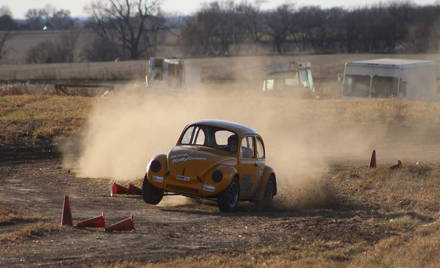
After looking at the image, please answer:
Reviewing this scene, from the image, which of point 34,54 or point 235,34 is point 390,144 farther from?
point 34,54

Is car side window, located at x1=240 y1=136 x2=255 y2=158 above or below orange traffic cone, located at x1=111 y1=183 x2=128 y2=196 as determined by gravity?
above

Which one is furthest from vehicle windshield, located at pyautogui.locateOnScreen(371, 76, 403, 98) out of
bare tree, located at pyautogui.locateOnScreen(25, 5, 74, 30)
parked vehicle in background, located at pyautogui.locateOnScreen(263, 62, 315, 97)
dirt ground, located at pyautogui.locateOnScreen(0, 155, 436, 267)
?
bare tree, located at pyautogui.locateOnScreen(25, 5, 74, 30)

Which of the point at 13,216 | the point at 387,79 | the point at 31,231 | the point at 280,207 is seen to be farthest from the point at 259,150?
the point at 387,79

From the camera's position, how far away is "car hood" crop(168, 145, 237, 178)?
15.0 metres

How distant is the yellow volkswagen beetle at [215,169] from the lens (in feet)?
49.1

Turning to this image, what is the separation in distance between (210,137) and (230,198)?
5.08 feet

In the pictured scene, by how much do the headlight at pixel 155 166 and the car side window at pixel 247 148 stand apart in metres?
1.72

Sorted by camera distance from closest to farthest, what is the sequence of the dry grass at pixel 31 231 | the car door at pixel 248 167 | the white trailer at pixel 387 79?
the dry grass at pixel 31 231
the car door at pixel 248 167
the white trailer at pixel 387 79

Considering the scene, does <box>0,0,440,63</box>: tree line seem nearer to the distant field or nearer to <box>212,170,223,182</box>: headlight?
the distant field

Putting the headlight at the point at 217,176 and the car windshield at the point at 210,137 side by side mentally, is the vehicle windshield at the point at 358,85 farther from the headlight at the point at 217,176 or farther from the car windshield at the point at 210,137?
the headlight at the point at 217,176

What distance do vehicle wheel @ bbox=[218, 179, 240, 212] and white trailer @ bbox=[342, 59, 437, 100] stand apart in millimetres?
22456

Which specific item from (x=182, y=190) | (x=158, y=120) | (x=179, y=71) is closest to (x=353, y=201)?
(x=182, y=190)

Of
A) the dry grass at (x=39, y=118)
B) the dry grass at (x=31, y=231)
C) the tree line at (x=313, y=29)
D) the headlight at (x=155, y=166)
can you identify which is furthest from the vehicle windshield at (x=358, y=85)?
the tree line at (x=313, y=29)

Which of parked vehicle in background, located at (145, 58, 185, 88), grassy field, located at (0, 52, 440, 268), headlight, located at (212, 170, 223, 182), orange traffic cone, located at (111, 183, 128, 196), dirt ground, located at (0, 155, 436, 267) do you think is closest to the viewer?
dirt ground, located at (0, 155, 436, 267)
